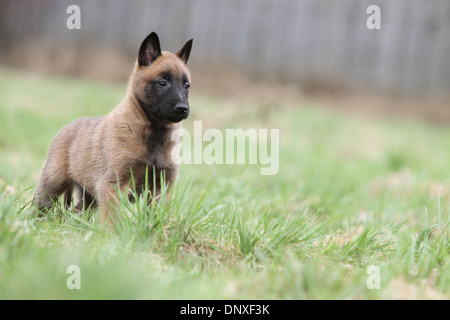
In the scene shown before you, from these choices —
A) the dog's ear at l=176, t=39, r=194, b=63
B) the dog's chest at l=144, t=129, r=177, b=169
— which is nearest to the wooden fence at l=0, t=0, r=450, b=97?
the dog's ear at l=176, t=39, r=194, b=63

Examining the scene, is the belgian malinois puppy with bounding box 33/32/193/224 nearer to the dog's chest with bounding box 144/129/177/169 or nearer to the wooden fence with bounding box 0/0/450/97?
the dog's chest with bounding box 144/129/177/169

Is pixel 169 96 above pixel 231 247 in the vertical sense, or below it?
above

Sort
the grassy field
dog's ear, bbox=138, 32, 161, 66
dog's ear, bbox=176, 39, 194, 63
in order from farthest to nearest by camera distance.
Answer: dog's ear, bbox=176, 39, 194, 63, dog's ear, bbox=138, 32, 161, 66, the grassy field

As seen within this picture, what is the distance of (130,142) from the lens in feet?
12.2

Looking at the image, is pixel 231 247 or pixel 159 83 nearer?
pixel 231 247

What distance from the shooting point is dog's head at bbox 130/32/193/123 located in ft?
12.5

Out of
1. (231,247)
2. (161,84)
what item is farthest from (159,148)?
(231,247)

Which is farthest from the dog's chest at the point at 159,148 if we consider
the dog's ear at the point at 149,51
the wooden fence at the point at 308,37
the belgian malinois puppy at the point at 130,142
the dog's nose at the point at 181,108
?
the wooden fence at the point at 308,37

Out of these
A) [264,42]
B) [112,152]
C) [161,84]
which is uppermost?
[264,42]

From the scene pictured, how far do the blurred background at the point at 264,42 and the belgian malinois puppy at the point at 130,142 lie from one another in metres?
7.68

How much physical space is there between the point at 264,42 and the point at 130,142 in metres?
8.89

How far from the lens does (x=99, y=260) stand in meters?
2.63

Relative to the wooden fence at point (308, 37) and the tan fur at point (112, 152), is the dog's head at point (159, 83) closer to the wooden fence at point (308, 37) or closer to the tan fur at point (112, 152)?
the tan fur at point (112, 152)

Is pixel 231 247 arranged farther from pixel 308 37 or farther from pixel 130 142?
pixel 308 37
